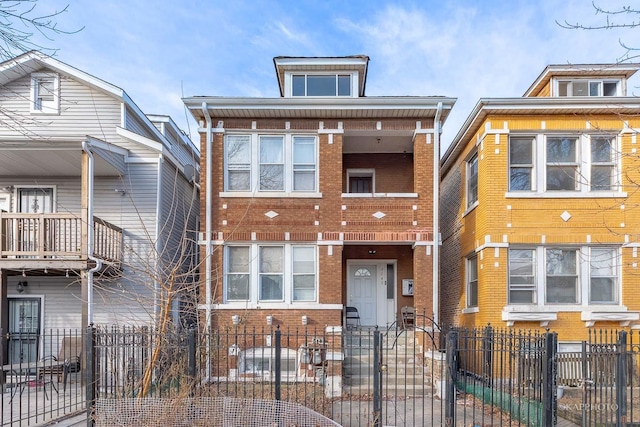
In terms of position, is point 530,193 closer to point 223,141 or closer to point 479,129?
point 479,129

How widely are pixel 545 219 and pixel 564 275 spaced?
5.22 ft

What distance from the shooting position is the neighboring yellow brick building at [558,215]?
11.0 metres

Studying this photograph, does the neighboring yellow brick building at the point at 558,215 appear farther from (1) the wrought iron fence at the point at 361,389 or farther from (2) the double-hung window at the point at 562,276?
(1) the wrought iron fence at the point at 361,389

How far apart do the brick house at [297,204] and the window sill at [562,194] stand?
2085mm

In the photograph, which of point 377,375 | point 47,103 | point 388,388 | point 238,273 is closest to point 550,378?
point 377,375

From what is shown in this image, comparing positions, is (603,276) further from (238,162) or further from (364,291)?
(238,162)

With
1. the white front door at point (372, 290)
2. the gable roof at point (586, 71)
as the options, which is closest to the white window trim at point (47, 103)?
the white front door at point (372, 290)

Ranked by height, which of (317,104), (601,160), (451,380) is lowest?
A: (451,380)

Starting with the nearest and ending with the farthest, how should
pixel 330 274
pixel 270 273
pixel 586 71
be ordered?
1. pixel 330 274
2. pixel 270 273
3. pixel 586 71

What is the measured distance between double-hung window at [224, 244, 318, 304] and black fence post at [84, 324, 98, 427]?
4880mm

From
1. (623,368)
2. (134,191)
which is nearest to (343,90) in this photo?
(134,191)

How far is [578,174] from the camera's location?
1128 cm

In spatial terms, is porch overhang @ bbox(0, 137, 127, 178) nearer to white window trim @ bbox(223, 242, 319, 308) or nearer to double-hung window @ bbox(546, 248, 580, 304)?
white window trim @ bbox(223, 242, 319, 308)

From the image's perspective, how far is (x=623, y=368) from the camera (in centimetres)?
666
